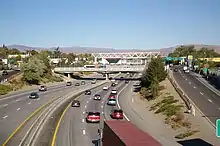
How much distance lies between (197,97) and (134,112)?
39.7 ft

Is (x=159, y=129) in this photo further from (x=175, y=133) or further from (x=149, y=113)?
(x=149, y=113)

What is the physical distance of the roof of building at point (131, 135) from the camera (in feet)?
44.2

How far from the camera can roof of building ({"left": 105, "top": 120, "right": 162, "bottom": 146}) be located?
1346cm

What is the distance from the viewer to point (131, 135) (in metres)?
15.6

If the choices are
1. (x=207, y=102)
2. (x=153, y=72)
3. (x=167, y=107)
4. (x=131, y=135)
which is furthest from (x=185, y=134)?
(x=153, y=72)

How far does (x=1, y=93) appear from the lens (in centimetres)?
7412

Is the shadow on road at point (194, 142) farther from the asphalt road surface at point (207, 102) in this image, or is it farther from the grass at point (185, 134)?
the asphalt road surface at point (207, 102)

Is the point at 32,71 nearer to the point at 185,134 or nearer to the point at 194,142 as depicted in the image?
the point at 185,134

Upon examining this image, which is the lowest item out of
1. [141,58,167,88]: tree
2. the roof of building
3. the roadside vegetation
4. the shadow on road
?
the roadside vegetation

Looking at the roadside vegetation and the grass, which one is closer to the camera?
the grass

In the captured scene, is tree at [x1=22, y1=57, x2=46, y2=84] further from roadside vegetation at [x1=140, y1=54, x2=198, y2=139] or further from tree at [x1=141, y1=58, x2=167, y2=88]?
roadside vegetation at [x1=140, y1=54, x2=198, y2=139]

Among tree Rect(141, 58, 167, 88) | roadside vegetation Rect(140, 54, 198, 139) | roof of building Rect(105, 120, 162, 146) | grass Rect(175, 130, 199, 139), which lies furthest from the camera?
tree Rect(141, 58, 167, 88)

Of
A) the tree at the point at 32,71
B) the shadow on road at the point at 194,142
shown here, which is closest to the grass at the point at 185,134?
the shadow on road at the point at 194,142

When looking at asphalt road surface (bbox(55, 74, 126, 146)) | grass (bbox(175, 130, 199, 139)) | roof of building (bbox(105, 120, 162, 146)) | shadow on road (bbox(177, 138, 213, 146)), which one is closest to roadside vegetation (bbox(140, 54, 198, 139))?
grass (bbox(175, 130, 199, 139))
